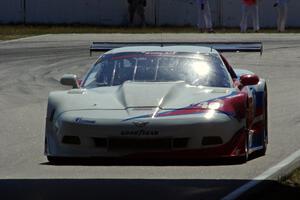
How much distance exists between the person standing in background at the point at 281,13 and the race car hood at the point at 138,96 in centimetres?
2629

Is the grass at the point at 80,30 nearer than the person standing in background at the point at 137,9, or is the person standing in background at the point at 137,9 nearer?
the grass at the point at 80,30

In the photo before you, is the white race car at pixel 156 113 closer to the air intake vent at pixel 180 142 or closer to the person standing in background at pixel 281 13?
the air intake vent at pixel 180 142

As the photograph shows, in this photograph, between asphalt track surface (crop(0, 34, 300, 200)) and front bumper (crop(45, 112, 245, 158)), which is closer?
front bumper (crop(45, 112, 245, 158))

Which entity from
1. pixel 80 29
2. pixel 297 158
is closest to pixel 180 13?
pixel 80 29

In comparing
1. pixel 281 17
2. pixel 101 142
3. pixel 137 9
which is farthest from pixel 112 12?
pixel 101 142

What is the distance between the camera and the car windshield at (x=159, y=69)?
9.94m

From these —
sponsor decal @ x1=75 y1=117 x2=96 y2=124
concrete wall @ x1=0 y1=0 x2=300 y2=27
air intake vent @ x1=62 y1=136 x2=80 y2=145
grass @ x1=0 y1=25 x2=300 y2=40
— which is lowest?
grass @ x1=0 y1=25 x2=300 y2=40

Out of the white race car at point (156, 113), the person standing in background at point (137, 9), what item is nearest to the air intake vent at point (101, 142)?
the white race car at point (156, 113)

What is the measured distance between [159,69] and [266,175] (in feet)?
5.00

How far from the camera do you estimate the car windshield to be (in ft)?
32.6

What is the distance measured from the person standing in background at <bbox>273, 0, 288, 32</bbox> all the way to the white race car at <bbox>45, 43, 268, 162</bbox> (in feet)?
83.7

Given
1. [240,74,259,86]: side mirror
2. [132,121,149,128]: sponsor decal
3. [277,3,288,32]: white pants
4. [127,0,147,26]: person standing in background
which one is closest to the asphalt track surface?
[132,121,149,128]: sponsor decal

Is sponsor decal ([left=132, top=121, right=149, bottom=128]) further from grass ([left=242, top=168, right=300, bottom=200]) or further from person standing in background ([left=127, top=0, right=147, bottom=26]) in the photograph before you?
person standing in background ([left=127, top=0, right=147, bottom=26])

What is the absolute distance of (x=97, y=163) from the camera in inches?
347
